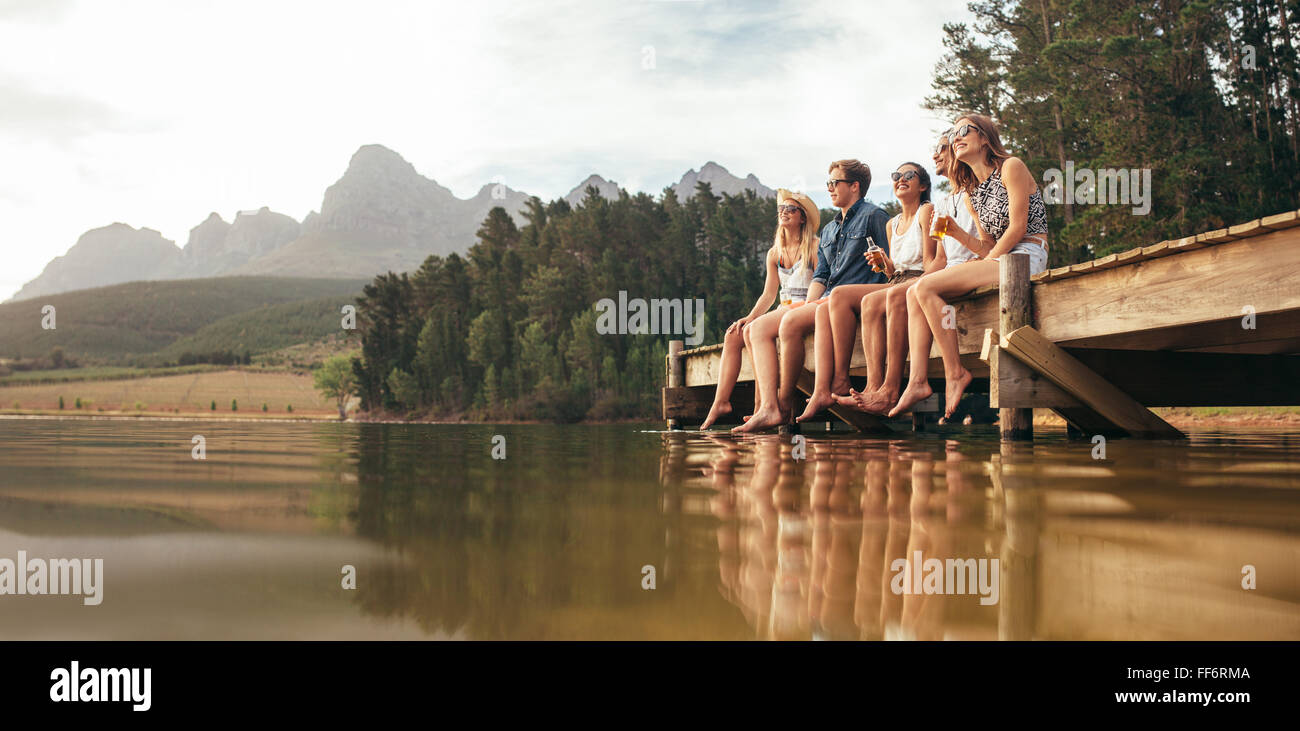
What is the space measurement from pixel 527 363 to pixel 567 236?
10798mm

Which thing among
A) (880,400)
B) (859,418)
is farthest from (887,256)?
(859,418)

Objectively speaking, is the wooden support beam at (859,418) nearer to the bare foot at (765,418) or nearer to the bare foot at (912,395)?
the bare foot at (765,418)

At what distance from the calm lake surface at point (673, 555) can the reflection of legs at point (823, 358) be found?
9.39 feet

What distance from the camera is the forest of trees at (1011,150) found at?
2284 centimetres

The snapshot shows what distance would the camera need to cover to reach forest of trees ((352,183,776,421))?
5591 cm

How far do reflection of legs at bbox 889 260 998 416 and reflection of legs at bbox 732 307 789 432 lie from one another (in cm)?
145

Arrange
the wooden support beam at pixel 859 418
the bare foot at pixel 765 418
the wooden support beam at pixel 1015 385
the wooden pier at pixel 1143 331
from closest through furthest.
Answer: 1. the wooden pier at pixel 1143 331
2. the wooden support beam at pixel 1015 385
3. the bare foot at pixel 765 418
4. the wooden support beam at pixel 859 418

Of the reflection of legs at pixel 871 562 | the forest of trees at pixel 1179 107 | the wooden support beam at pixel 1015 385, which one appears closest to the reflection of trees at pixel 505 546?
the reflection of legs at pixel 871 562

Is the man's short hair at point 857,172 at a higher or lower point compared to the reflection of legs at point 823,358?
higher

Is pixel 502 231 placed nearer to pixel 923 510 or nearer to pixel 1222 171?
pixel 1222 171

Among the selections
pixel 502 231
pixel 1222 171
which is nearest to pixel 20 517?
pixel 1222 171

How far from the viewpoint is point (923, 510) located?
2.20 meters

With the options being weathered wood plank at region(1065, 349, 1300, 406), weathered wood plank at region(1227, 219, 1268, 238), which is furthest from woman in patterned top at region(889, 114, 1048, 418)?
weathered wood plank at region(1227, 219, 1268, 238)

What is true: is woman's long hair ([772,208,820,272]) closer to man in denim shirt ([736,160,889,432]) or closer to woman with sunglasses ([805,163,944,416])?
man in denim shirt ([736,160,889,432])
